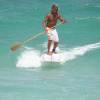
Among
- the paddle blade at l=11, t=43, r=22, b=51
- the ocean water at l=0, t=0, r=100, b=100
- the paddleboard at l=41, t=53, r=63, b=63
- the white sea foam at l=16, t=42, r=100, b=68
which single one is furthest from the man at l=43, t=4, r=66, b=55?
the paddle blade at l=11, t=43, r=22, b=51

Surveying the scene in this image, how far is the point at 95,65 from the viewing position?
12.8 meters

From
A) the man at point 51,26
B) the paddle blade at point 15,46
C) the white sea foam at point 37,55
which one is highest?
the man at point 51,26

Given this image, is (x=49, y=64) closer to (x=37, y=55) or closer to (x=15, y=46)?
(x=37, y=55)

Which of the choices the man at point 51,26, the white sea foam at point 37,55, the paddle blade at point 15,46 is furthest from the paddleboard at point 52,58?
the paddle blade at point 15,46

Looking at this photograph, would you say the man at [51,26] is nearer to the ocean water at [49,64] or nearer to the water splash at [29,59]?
the water splash at [29,59]

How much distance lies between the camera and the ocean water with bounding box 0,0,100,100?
10.7 metres

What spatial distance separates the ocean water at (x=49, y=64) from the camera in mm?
10742

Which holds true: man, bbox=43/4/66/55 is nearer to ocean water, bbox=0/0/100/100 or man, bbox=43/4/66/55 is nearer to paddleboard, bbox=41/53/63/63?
paddleboard, bbox=41/53/63/63

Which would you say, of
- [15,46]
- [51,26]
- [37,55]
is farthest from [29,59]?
[51,26]

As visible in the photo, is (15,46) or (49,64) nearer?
(49,64)

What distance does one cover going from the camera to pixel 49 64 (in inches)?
512

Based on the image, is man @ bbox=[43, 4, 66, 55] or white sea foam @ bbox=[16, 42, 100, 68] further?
man @ bbox=[43, 4, 66, 55]

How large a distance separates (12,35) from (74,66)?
14.9 ft

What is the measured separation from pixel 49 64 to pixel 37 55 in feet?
2.44
